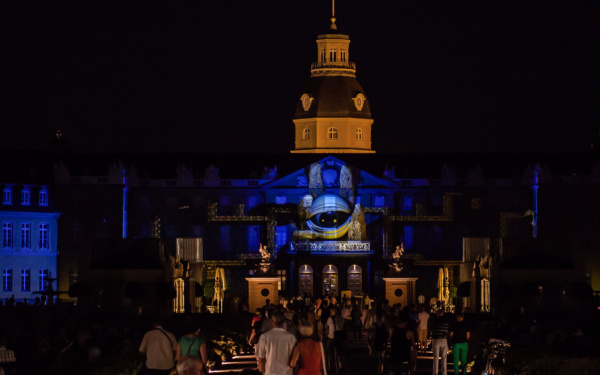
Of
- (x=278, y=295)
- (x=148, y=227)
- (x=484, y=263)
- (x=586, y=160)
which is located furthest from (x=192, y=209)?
(x=484, y=263)

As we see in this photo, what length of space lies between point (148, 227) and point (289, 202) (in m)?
9.74

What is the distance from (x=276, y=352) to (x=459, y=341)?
10.2 meters

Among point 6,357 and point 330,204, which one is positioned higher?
point 330,204

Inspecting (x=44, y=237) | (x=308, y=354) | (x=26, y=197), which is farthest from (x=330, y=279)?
(x=308, y=354)

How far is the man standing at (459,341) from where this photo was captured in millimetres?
36531

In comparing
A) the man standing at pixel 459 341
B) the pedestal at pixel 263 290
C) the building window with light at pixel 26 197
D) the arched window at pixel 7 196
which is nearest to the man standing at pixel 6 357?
the man standing at pixel 459 341

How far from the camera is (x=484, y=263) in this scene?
7150 cm

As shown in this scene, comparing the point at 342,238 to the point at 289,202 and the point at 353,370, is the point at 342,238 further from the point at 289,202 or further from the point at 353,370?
the point at 353,370

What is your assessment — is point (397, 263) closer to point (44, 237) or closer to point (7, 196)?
point (44, 237)

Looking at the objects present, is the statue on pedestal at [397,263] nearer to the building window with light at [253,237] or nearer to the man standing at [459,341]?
the building window with light at [253,237]

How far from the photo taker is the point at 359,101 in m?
112

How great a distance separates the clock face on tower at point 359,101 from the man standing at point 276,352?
8480cm

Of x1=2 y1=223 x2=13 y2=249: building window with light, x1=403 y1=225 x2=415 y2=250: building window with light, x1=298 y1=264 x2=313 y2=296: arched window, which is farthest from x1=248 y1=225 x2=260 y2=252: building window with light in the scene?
x1=2 y1=223 x2=13 y2=249: building window with light

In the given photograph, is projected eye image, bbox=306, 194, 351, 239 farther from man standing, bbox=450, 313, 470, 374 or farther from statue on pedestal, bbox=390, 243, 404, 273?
man standing, bbox=450, 313, 470, 374
